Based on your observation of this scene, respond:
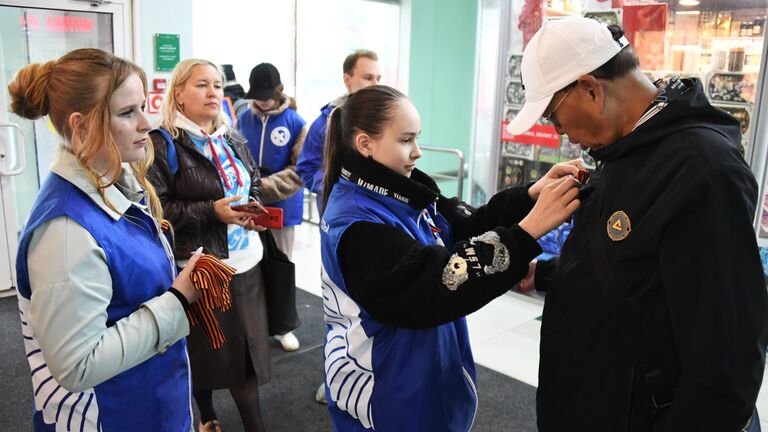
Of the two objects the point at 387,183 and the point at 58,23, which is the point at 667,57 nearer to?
the point at 387,183

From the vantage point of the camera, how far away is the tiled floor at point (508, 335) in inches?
133

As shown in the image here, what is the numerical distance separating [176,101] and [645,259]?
196 centimetres

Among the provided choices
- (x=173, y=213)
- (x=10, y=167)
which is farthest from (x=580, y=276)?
(x=10, y=167)

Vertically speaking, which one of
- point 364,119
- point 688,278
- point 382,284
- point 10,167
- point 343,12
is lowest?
point 10,167

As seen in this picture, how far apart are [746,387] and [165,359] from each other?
120cm

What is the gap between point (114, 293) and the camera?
1.33 metres

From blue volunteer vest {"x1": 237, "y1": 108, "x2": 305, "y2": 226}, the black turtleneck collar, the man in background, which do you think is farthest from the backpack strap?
blue volunteer vest {"x1": 237, "y1": 108, "x2": 305, "y2": 226}

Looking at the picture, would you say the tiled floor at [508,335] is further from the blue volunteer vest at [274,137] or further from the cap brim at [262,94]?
the cap brim at [262,94]

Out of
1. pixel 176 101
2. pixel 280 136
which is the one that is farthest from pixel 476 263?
pixel 280 136

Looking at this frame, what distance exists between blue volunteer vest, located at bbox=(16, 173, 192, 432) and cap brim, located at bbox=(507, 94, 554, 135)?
0.86 meters

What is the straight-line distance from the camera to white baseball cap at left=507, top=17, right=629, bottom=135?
1201 mm

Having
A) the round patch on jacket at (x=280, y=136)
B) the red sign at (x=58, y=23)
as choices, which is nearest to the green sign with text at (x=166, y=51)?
the red sign at (x=58, y=23)

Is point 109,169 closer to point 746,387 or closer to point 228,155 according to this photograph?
point 228,155

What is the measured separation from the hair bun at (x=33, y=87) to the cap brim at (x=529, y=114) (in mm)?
1007
